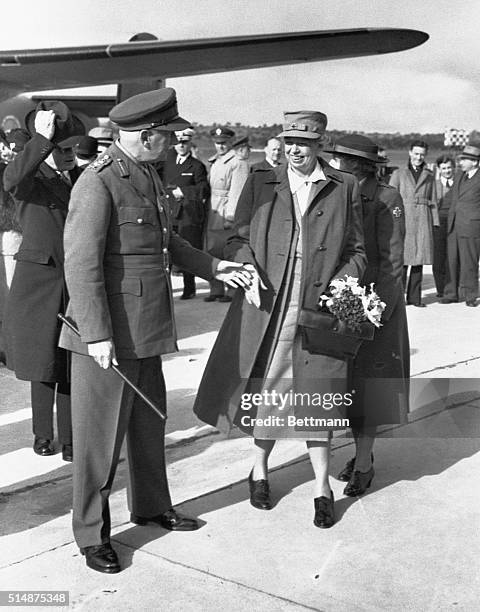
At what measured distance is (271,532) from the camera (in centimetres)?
357

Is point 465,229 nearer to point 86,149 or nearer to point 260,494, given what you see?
point 86,149

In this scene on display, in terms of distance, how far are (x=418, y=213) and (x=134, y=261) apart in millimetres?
6532

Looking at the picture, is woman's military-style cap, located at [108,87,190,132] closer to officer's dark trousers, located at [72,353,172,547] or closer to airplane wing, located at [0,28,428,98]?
officer's dark trousers, located at [72,353,172,547]

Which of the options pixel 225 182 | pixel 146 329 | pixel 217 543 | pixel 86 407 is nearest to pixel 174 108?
pixel 146 329

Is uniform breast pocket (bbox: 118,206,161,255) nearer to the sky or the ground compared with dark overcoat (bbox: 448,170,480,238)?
nearer to the sky

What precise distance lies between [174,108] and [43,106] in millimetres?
1334

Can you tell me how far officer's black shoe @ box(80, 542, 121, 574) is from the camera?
10.4 feet

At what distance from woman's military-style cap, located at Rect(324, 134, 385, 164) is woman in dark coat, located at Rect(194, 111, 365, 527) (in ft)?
0.70

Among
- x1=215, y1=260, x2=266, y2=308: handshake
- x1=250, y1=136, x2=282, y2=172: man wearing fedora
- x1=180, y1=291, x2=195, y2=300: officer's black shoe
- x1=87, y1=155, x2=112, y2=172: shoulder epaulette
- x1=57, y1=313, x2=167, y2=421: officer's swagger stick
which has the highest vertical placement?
x1=87, y1=155, x2=112, y2=172: shoulder epaulette

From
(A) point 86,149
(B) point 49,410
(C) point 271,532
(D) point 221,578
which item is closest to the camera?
(D) point 221,578

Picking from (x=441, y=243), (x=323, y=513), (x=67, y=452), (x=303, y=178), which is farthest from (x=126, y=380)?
(x=441, y=243)

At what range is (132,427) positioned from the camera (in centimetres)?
356

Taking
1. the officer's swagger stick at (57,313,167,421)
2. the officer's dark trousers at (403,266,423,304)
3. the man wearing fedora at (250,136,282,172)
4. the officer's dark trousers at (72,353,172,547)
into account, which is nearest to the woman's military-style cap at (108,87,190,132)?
the officer's swagger stick at (57,313,167,421)

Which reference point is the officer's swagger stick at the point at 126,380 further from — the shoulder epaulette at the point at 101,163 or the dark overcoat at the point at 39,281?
the dark overcoat at the point at 39,281
